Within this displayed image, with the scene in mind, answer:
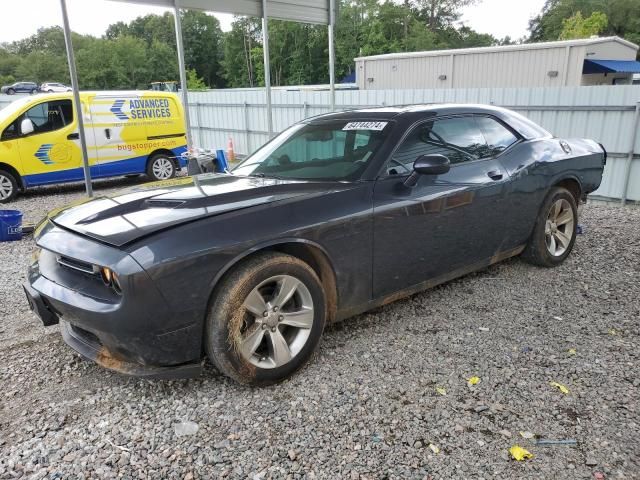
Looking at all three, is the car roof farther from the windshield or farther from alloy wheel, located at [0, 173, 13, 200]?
alloy wheel, located at [0, 173, 13, 200]

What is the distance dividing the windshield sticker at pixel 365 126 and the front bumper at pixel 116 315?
6.50 ft

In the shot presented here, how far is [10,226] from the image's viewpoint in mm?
6531

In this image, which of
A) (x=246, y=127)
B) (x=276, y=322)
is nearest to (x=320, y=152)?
(x=276, y=322)

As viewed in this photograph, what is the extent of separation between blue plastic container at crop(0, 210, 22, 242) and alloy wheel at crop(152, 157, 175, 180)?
4337 millimetres

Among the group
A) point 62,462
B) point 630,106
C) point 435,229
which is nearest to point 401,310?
point 435,229

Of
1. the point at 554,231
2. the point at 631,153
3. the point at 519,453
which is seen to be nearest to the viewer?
the point at 519,453

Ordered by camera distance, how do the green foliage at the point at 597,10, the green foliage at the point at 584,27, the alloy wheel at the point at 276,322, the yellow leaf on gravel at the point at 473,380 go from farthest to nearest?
the green foliage at the point at 597,10, the green foliage at the point at 584,27, the yellow leaf on gravel at the point at 473,380, the alloy wheel at the point at 276,322

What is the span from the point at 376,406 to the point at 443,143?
2.12 m

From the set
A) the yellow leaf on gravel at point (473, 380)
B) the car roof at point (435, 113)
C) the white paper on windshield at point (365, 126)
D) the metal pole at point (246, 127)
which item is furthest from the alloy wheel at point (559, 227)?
the metal pole at point (246, 127)

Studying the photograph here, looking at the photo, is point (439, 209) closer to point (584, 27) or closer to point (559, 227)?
point (559, 227)

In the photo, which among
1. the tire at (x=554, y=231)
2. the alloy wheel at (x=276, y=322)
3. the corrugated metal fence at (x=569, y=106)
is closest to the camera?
the alloy wheel at (x=276, y=322)

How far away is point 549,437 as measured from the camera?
2.45 metres

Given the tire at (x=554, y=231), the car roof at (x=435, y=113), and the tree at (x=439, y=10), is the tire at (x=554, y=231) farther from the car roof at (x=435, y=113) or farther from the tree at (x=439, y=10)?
the tree at (x=439, y=10)

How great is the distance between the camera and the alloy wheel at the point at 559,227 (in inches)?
187
